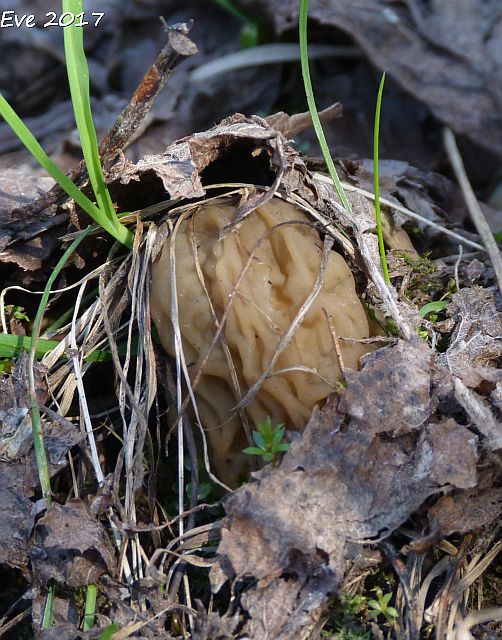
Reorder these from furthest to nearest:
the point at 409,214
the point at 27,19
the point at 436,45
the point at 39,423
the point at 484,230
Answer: the point at 27,19 → the point at 436,45 → the point at 409,214 → the point at 484,230 → the point at 39,423

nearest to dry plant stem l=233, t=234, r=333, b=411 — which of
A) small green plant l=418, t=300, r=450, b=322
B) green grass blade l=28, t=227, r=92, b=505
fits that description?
small green plant l=418, t=300, r=450, b=322

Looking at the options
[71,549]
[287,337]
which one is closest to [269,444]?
[287,337]

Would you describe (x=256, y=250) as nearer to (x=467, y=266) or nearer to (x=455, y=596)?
(x=467, y=266)

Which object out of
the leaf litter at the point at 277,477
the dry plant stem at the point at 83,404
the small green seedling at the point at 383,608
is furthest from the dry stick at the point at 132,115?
the small green seedling at the point at 383,608

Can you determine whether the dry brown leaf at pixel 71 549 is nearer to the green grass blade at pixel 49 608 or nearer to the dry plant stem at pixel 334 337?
the green grass blade at pixel 49 608

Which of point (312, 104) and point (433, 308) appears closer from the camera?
point (312, 104)

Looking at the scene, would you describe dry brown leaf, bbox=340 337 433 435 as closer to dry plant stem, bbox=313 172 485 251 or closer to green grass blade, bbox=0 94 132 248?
dry plant stem, bbox=313 172 485 251

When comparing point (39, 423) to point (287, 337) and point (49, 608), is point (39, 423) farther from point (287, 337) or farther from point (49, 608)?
point (287, 337)
